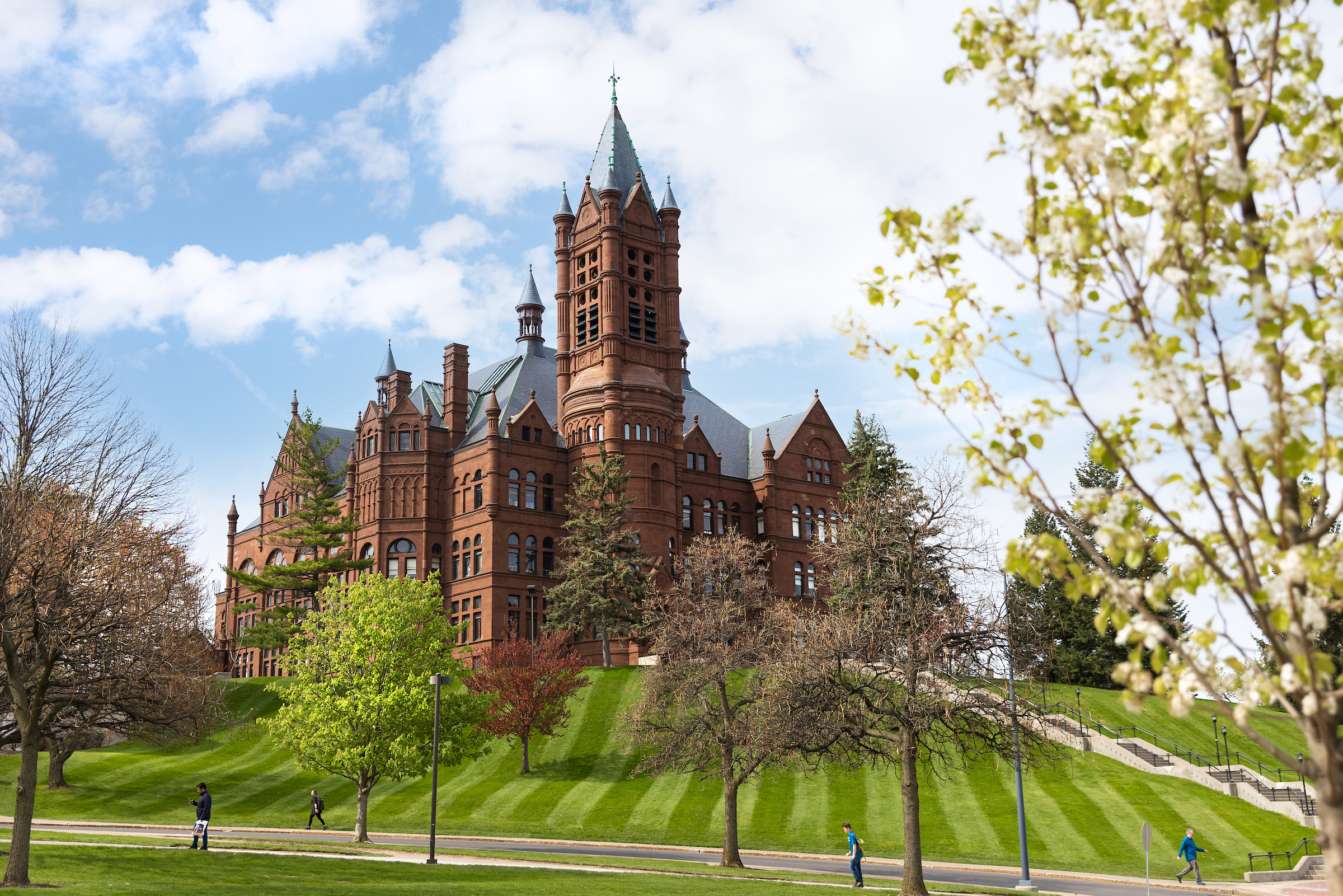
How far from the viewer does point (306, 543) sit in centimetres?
7181

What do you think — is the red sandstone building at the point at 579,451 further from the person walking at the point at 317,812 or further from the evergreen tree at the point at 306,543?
the person walking at the point at 317,812

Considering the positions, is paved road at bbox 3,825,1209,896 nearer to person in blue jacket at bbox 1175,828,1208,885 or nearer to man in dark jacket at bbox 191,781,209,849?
person in blue jacket at bbox 1175,828,1208,885

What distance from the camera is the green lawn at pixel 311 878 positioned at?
76.7ft

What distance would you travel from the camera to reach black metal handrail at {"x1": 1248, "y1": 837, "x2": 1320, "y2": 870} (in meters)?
33.1

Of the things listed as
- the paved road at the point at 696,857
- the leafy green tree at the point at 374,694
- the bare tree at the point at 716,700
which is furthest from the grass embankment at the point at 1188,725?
the leafy green tree at the point at 374,694

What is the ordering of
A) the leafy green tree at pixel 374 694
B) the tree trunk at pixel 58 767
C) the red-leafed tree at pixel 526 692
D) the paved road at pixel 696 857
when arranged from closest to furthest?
the paved road at pixel 696 857, the leafy green tree at pixel 374 694, the tree trunk at pixel 58 767, the red-leafed tree at pixel 526 692

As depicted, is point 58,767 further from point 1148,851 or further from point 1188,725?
point 1188,725

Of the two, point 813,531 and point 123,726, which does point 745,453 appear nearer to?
point 813,531

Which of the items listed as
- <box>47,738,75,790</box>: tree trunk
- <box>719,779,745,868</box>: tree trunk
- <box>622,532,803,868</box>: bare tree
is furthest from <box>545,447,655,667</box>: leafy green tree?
<box>719,779,745,868</box>: tree trunk

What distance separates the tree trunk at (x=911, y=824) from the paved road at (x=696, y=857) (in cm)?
587

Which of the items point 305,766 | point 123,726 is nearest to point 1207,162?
point 123,726

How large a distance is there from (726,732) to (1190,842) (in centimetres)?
1372

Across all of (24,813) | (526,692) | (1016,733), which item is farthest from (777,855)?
(24,813)

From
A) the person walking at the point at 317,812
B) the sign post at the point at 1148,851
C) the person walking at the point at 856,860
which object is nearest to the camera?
the sign post at the point at 1148,851
